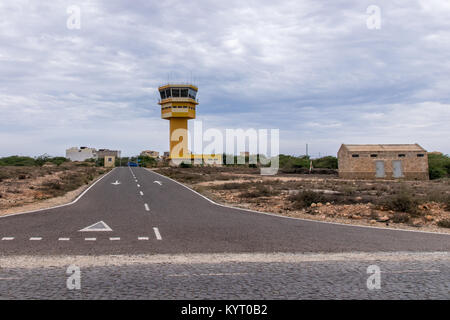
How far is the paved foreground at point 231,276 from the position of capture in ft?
16.7

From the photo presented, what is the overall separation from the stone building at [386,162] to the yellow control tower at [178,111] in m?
56.8

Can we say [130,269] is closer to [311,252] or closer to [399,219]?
[311,252]

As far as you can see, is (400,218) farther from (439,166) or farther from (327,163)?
(327,163)

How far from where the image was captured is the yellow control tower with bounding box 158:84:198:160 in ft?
290

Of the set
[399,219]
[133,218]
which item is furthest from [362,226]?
[133,218]

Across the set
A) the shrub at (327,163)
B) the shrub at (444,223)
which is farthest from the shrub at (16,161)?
the shrub at (444,223)

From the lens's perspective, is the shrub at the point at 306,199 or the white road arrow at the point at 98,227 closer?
the white road arrow at the point at 98,227

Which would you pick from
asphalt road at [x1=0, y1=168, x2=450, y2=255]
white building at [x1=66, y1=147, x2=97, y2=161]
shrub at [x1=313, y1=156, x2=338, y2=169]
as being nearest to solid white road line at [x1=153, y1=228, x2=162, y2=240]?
asphalt road at [x1=0, y1=168, x2=450, y2=255]

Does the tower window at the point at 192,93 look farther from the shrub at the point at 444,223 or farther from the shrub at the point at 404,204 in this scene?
the shrub at the point at 444,223

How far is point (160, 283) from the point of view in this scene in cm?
560

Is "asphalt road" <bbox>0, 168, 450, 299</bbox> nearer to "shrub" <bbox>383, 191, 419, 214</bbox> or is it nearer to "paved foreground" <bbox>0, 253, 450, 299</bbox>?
"paved foreground" <bbox>0, 253, 450, 299</bbox>

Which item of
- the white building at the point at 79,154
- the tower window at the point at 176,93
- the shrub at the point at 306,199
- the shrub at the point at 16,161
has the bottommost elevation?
the shrub at the point at 306,199

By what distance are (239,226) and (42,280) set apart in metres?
6.57

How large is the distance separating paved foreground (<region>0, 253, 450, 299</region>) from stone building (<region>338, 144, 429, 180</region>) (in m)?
30.6
